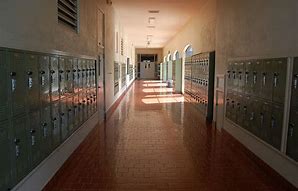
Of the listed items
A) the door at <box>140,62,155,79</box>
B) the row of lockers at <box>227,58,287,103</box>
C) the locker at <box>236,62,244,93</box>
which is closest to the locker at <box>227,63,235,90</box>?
the row of lockers at <box>227,58,287,103</box>

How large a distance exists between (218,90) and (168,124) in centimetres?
135

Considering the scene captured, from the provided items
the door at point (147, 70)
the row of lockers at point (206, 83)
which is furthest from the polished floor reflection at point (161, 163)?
the door at point (147, 70)

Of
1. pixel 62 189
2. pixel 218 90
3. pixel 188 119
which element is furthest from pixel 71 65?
pixel 188 119

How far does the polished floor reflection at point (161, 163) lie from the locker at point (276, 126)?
0.41 meters

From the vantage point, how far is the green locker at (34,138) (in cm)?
261

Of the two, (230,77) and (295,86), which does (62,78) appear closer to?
(295,86)

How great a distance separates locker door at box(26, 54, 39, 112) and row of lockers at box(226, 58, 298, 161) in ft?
8.60

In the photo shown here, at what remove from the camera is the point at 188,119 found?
686cm

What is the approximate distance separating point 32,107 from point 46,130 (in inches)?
18.5

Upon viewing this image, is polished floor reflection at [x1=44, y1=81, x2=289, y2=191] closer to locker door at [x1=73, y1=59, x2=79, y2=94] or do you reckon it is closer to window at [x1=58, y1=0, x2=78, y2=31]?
locker door at [x1=73, y1=59, x2=79, y2=94]

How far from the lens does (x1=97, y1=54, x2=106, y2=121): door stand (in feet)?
20.3

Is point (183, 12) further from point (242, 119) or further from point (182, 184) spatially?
point (182, 184)

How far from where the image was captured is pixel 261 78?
12.0 feet

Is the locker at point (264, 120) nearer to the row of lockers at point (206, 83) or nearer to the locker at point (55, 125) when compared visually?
the locker at point (55, 125)
